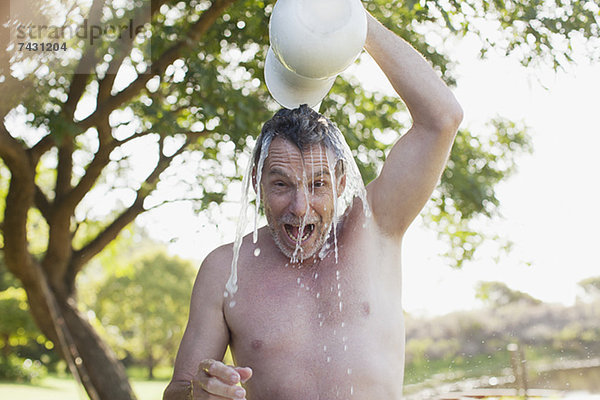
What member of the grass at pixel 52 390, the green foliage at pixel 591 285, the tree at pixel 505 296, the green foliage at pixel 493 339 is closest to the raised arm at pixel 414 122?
the green foliage at pixel 493 339

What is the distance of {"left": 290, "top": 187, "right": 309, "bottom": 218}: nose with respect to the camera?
208 cm

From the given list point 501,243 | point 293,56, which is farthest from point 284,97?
point 501,243

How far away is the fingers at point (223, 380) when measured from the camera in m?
1.63

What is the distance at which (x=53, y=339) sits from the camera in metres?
7.75

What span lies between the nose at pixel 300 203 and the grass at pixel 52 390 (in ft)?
51.7

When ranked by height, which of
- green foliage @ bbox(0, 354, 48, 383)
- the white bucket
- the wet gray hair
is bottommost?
the wet gray hair

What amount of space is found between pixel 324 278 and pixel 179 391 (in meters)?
0.57

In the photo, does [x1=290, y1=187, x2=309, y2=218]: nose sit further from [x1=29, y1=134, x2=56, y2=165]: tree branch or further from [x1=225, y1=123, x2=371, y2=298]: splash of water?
[x1=29, y1=134, x2=56, y2=165]: tree branch

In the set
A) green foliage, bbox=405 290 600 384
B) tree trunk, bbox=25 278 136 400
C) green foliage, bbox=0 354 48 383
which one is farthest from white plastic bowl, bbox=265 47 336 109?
green foliage, bbox=0 354 48 383

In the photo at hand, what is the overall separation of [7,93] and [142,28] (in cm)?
130

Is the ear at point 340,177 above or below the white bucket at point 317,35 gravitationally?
below

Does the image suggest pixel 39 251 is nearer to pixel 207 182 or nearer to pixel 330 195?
pixel 207 182

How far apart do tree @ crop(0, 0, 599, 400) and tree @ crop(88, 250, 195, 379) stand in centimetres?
1554

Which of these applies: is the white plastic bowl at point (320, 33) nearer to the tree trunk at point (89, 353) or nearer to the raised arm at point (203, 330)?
the raised arm at point (203, 330)
